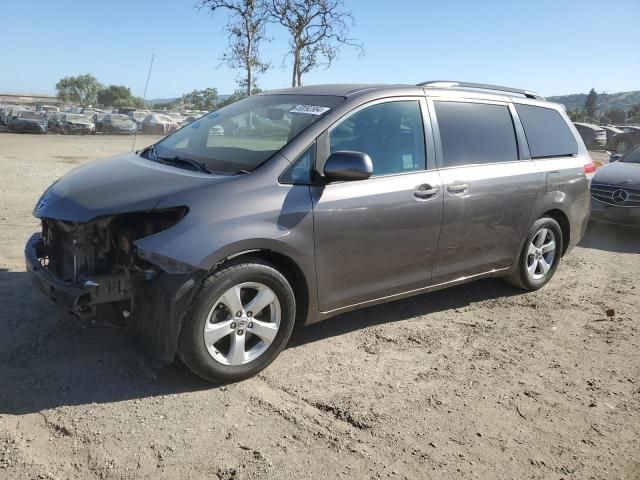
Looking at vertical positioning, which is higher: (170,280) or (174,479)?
(170,280)

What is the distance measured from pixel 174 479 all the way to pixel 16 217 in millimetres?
5893

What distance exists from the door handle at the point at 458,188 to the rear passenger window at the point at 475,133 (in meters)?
→ 0.17

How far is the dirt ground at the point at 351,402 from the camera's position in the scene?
2740 millimetres

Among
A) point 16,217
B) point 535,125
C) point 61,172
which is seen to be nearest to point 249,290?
point 535,125

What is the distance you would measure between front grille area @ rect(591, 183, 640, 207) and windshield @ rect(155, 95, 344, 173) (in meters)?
5.86

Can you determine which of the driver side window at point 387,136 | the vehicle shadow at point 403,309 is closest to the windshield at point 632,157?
the vehicle shadow at point 403,309

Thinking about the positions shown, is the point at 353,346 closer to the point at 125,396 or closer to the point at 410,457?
the point at 410,457

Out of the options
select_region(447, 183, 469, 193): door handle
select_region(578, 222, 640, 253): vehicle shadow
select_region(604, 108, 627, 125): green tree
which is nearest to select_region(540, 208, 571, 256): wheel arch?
select_region(447, 183, 469, 193): door handle

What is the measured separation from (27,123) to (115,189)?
1222 inches

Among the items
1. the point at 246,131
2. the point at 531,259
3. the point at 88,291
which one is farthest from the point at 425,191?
the point at 88,291

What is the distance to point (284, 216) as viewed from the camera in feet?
11.3

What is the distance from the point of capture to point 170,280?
3105 millimetres

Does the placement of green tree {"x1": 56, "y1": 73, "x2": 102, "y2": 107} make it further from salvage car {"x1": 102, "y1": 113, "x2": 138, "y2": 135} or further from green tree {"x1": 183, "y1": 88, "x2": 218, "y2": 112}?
salvage car {"x1": 102, "y1": 113, "x2": 138, "y2": 135}

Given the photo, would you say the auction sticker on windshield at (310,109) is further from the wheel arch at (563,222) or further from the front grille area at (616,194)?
the front grille area at (616,194)
